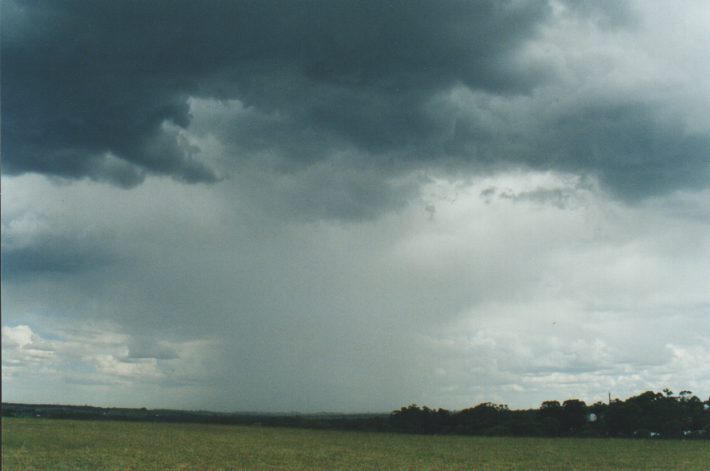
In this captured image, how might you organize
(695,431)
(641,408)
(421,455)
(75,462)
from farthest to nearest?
(641,408)
(695,431)
(421,455)
(75,462)

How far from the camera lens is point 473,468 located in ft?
144

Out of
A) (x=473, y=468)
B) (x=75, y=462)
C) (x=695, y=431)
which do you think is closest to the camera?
(x=75, y=462)

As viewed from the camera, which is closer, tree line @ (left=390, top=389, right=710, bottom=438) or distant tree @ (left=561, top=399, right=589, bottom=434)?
tree line @ (left=390, top=389, right=710, bottom=438)

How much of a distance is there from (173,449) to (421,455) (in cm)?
2416

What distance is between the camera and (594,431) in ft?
348

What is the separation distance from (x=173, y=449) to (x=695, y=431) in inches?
3539

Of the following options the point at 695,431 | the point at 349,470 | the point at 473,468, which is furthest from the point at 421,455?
the point at 695,431

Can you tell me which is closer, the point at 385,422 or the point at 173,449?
the point at 173,449

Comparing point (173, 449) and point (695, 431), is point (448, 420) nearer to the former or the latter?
point (695, 431)

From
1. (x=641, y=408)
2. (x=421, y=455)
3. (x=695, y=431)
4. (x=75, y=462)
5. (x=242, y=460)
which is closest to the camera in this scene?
(x=75, y=462)

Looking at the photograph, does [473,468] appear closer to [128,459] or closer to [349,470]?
[349,470]

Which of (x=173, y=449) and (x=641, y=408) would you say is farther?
(x=641, y=408)

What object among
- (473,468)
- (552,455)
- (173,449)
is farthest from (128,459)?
(552,455)

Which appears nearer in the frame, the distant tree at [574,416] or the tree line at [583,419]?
the tree line at [583,419]
